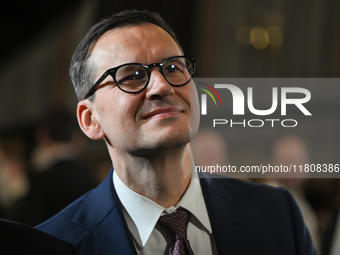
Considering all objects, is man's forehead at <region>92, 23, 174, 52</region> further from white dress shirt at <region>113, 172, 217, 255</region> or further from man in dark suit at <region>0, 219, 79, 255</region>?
man in dark suit at <region>0, 219, 79, 255</region>

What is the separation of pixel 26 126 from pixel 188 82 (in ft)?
3.19

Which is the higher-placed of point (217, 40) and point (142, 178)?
point (217, 40)

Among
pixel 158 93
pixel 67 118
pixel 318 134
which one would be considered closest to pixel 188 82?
pixel 158 93

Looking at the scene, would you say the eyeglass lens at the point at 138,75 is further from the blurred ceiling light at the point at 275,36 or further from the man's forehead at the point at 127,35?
the blurred ceiling light at the point at 275,36

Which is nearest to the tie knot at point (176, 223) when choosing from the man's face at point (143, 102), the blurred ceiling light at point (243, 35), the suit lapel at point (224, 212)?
the suit lapel at point (224, 212)

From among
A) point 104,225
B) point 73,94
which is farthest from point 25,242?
point 73,94

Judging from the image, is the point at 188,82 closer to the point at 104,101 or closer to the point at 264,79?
the point at 104,101

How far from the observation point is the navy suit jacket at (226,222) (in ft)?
3.51

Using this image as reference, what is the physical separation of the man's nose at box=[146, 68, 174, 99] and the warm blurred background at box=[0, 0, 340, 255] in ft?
2.20

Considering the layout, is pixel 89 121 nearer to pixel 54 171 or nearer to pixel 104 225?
pixel 104 225

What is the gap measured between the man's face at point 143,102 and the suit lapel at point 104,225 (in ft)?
0.68

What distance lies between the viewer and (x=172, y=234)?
111 cm

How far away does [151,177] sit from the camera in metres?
1.15

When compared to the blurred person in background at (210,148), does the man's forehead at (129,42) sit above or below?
above
